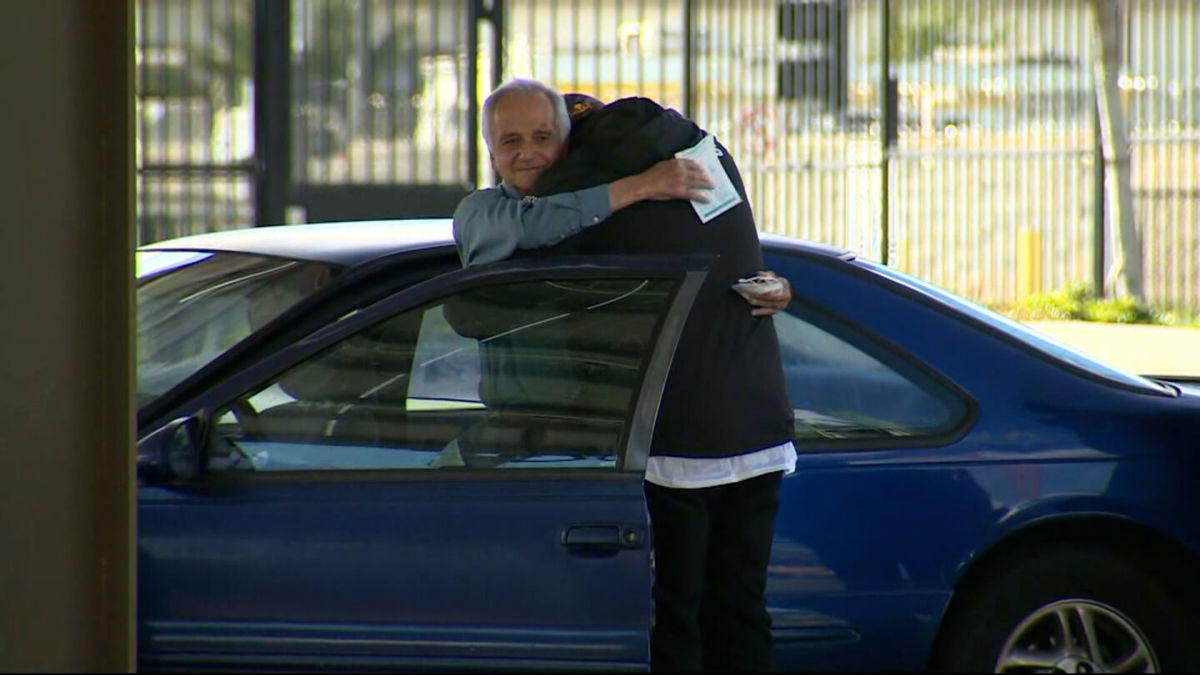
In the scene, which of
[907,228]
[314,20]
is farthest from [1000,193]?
[314,20]

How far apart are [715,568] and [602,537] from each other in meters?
0.35

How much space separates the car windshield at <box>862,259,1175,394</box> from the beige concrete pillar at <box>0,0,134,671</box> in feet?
6.88

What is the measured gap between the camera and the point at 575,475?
3.62 meters

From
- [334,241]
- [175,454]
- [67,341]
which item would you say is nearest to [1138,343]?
[334,241]

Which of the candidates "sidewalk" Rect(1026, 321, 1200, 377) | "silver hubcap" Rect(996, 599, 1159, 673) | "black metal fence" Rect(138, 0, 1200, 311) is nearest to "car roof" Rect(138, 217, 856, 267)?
"silver hubcap" Rect(996, 599, 1159, 673)

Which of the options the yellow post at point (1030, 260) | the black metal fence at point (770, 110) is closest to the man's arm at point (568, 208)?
the black metal fence at point (770, 110)

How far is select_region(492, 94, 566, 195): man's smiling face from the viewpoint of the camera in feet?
12.3

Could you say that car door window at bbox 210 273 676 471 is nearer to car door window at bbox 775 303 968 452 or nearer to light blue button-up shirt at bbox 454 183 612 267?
light blue button-up shirt at bbox 454 183 612 267

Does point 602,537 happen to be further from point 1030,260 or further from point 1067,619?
point 1030,260

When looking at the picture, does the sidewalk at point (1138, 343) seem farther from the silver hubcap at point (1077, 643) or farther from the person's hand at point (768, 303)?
the person's hand at point (768, 303)

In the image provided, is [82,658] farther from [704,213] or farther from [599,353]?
[704,213]

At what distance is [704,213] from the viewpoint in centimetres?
372

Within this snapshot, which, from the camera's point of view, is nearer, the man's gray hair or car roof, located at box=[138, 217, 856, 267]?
the man's gray hair

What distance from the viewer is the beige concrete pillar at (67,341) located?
291cm
